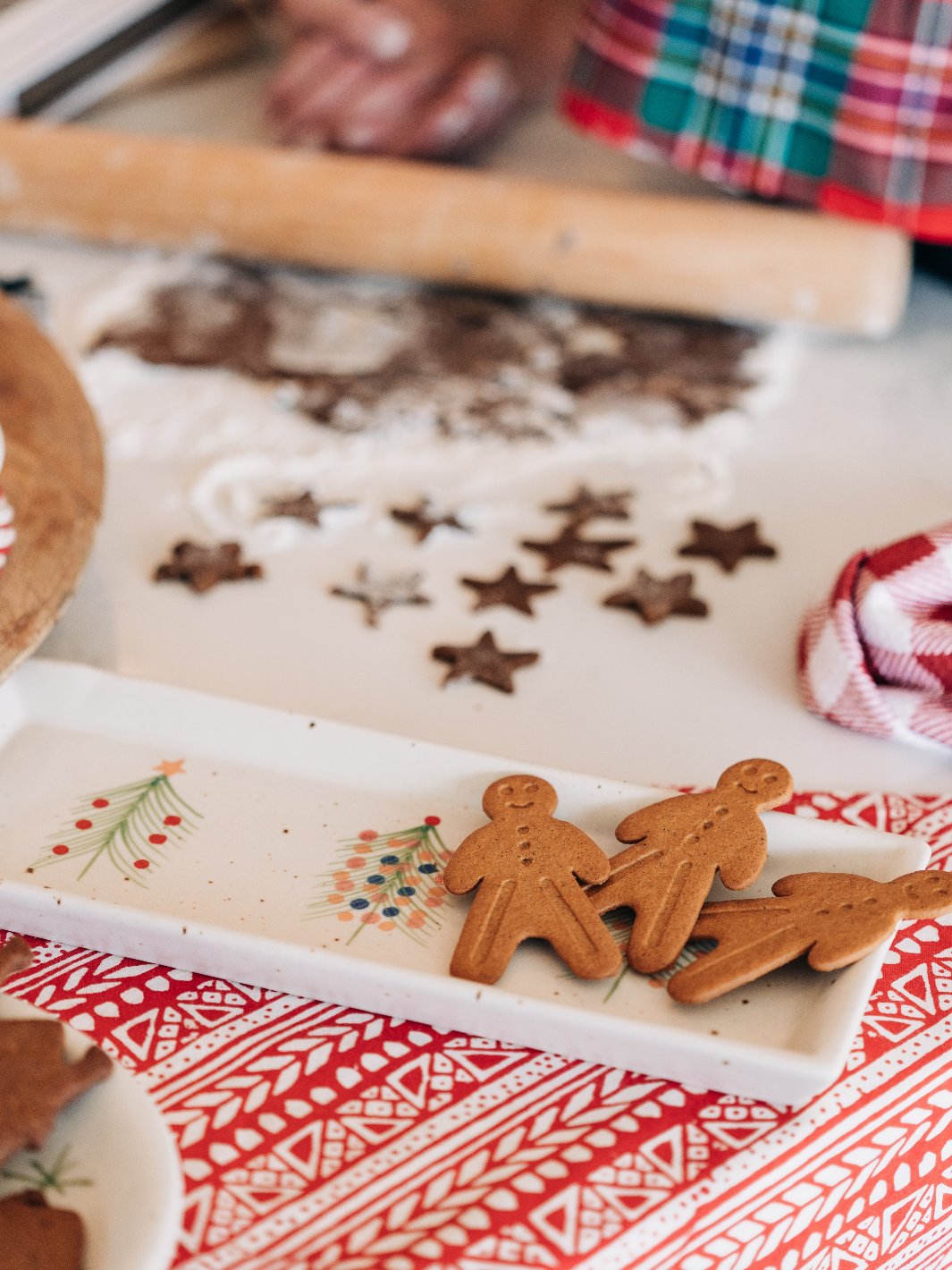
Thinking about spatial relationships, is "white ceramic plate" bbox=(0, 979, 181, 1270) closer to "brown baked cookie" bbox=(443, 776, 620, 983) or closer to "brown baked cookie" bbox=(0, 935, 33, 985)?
"brown baked cookie" bbox=(0, 935, 33, 985)

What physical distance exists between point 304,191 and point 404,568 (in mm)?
505

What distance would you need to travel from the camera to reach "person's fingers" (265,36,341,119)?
1.41 metres

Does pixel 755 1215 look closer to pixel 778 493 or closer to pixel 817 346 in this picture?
pixel 778 493

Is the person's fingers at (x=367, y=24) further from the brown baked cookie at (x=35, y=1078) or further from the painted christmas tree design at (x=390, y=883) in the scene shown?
the brown baked cookie at (x=35, y=1078)

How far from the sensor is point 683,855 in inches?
23.1

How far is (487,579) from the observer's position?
882 mm

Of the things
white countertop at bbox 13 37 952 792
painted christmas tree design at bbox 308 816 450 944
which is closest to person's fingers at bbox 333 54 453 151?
white countertop at bbox 13 37 952 792

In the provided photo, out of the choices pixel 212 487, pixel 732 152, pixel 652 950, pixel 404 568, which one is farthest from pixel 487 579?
pixel 732 152

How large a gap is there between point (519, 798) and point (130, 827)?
197 mm

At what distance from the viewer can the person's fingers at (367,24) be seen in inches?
54.8

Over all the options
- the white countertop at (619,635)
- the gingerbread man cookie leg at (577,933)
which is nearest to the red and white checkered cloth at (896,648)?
the white countertop at (619,635)

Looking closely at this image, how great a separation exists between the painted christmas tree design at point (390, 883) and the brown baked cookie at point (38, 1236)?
0.17 meters

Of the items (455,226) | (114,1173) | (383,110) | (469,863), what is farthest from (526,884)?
(383,110)

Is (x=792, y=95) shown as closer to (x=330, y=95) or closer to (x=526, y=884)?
(x=330, y=95)
